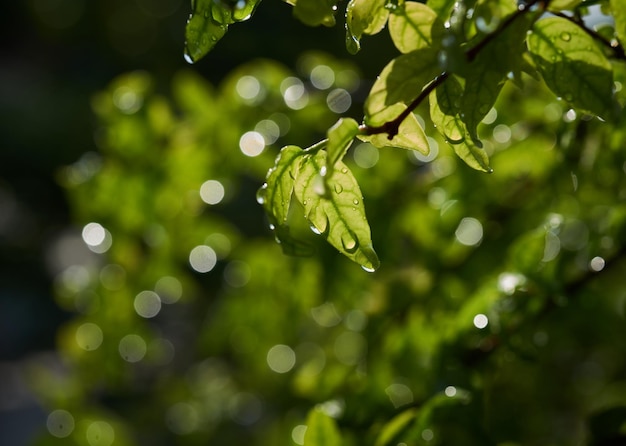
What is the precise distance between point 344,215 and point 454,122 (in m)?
0.10

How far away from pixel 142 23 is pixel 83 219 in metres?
5.26

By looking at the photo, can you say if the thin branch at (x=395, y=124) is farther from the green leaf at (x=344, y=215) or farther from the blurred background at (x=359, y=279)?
the blurred background at (x=359, y=279)

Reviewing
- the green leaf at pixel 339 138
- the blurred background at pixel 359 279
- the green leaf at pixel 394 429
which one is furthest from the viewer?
the blurred background at pixel 359 279

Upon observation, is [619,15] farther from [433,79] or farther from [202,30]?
[202,30]

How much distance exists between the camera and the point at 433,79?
508 millimetres

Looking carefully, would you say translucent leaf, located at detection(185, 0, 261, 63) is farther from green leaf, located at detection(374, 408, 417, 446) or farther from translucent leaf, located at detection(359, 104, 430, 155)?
green leaf, located at detection(374, 408, 417, 446)

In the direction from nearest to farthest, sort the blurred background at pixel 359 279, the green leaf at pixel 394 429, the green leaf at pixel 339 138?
the green leaf at pixel 339 138, the green leaf at pixel 394 429, the blurred background at pixel 359 279

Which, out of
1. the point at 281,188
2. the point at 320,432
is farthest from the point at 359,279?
the point at 281,188

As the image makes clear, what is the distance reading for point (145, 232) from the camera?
4.07 feet

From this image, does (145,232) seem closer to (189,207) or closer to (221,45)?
(189,207)

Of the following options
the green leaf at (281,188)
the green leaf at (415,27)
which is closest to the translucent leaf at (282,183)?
the green leaf at (281,188)

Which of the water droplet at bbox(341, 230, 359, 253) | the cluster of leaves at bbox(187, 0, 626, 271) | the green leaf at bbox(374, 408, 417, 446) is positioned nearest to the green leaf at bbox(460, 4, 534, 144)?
the cluster of leaves at bbox(187, 0, 626, 271)

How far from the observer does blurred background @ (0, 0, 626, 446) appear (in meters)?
0.80

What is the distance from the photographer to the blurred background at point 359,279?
80 cm
